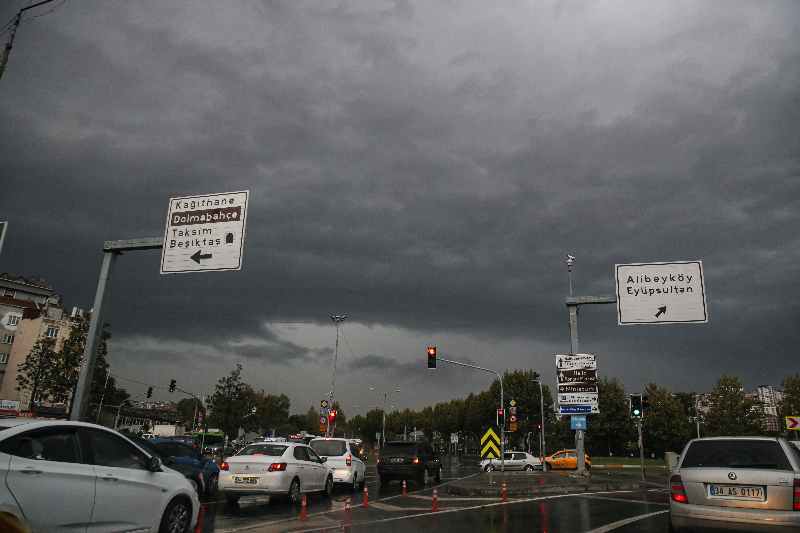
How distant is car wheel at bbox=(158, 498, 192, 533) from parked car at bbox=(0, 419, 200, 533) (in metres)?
0.01

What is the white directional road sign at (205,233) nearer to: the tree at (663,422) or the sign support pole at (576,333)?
the sign support pole at (576,333)

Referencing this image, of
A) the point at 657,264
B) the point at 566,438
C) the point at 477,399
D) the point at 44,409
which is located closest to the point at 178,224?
the point at 657,264

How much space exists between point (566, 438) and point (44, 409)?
78.1 metres

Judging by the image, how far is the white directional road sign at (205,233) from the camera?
15.6 meters

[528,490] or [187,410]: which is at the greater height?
[187,410]

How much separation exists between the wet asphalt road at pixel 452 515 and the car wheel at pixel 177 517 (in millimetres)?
1813

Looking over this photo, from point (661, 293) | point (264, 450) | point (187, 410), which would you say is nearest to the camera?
point (264, 450)

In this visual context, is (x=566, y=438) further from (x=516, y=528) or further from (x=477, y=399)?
(x=516, y=528)

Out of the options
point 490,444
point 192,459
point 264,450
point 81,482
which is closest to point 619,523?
point 264,450

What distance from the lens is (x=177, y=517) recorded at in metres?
7.85

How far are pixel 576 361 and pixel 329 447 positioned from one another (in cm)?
1184

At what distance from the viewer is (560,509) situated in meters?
13.3

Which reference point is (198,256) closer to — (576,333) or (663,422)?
(576,333)

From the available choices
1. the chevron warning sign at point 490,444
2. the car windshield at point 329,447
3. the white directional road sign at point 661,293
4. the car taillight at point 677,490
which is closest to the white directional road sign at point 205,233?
the car windshield at point 329,447
